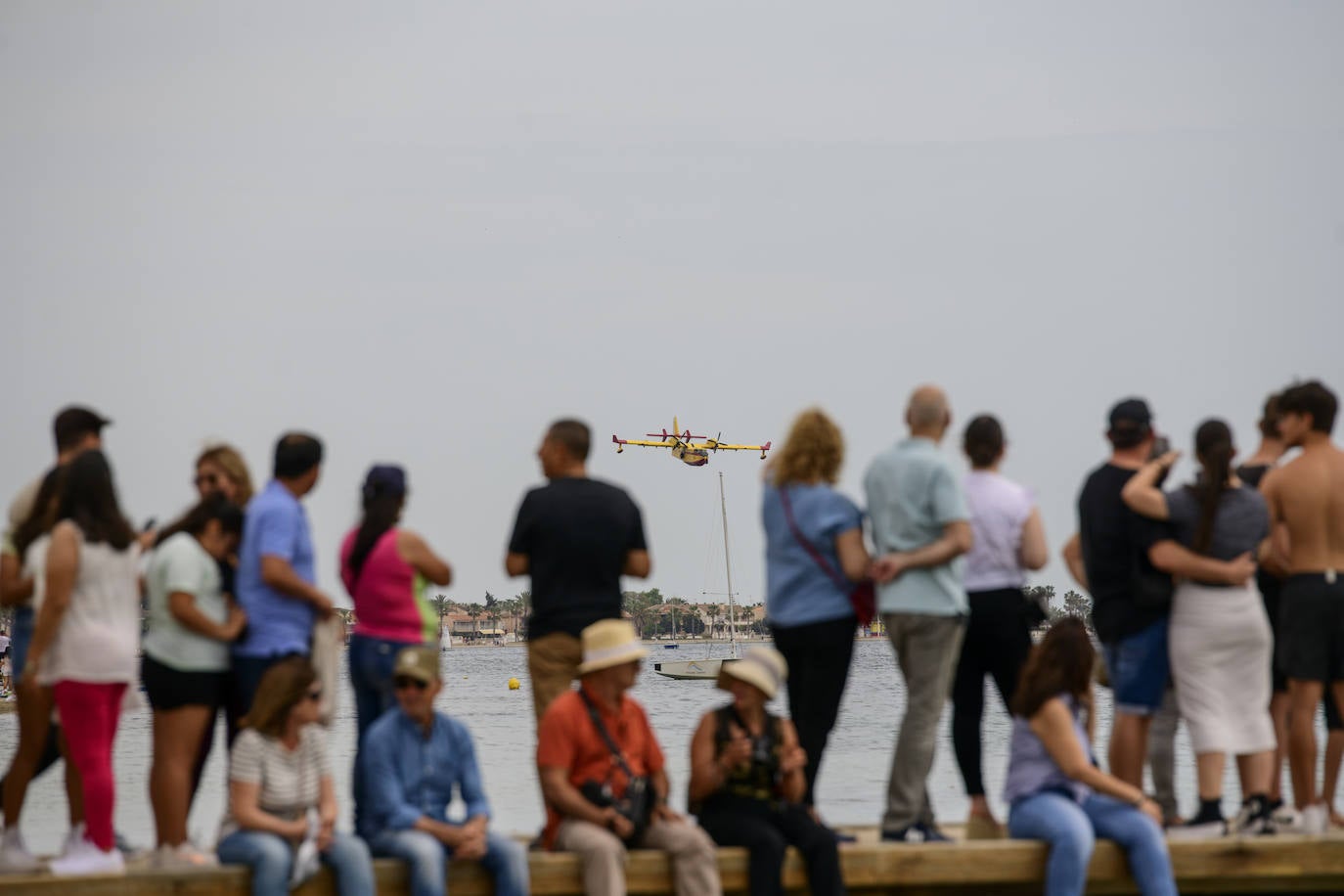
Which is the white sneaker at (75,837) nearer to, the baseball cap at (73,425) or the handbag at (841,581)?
the baseball cap at (73,425)

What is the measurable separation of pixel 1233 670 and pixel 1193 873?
0.76 metres

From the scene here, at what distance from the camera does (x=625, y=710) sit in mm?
5578

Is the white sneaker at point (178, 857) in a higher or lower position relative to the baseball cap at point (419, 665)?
lower

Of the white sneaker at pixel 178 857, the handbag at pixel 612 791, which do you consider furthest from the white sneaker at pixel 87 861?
the handbag at pixel 612 791

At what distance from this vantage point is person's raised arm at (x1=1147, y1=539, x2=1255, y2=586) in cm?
610

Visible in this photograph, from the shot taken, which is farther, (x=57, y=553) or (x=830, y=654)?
(x=830, y=654)

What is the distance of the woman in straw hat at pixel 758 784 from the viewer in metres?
5.52

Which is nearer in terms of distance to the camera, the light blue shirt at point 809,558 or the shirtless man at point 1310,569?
the light blue shirt at point 809,558

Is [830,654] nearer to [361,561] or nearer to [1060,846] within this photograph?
[1060,846]

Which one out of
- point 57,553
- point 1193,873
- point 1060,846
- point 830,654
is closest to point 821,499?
point 830,654

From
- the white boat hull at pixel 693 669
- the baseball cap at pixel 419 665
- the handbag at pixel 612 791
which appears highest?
the baseball cap at pixel 419 665

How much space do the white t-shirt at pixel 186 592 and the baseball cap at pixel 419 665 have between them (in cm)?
70

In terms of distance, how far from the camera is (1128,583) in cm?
630

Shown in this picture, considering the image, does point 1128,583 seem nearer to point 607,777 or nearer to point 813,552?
point 813,552
